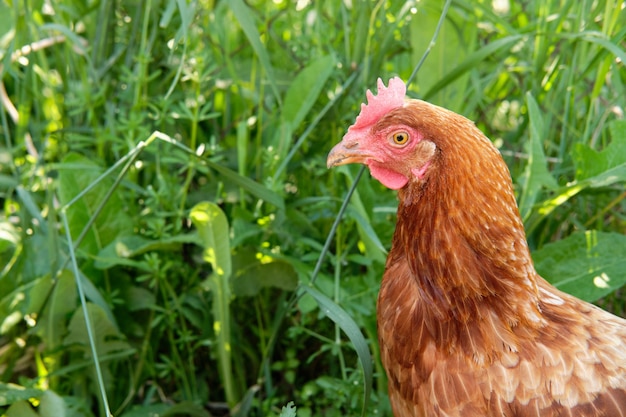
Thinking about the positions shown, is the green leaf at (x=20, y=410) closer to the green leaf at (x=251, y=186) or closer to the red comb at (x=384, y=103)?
the green leaf at (x=251, y=186)

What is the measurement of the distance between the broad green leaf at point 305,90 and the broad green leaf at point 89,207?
523mm

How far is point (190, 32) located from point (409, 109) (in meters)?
1.00

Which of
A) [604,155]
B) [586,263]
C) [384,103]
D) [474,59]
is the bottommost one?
[586,263]

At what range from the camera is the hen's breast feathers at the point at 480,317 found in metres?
1.55

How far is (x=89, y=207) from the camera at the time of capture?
2.27 metres

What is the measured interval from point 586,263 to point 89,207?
4.30ft

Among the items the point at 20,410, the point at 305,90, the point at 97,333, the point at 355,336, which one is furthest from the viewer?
the point at 305,90

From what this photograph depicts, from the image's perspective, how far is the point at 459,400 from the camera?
1578 mm

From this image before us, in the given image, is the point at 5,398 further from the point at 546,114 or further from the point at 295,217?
the point at 546,114

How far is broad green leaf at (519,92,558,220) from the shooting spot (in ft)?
6.68

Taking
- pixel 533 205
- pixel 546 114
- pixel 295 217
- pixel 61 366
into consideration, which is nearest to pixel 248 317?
pixel 295 217

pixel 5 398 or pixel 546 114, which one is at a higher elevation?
pixel 546 114

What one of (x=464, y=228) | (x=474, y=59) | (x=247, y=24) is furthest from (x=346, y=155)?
(x=474, y=59)

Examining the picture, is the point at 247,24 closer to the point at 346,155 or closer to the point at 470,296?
the point at 346,155
